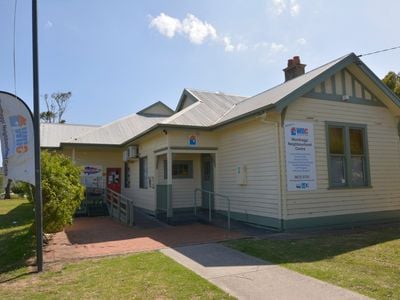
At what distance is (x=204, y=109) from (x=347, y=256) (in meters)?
8.84

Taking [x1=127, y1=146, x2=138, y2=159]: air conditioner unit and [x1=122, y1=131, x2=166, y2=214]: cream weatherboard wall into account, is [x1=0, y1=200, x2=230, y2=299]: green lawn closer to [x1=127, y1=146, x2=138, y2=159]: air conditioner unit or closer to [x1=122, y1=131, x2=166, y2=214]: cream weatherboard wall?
[x1=122, y1=131, x2=166, y2=214]: cream weatherboard wall

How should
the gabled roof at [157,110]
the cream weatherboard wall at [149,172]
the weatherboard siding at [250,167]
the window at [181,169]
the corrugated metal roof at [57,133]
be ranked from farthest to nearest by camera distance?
the gabled roof at [157,110] → the corrugated metal roof at [57,133] → the window at [181,169] → the cream weatherboard wall at [149,172] → the weatherboard siding at [250,167]

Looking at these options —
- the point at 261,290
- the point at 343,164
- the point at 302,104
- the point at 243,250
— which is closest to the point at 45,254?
the point at 243,250

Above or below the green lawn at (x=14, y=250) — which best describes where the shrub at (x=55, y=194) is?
above

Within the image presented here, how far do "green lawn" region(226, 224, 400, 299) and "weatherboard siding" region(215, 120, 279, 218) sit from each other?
1885mm

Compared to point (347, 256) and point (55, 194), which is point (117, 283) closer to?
point (55, 194)

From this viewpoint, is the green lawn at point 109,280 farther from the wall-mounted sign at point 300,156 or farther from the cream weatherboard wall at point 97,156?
the cream weatherboard wall at point 97,156

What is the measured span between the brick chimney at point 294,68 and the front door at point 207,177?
4.81m

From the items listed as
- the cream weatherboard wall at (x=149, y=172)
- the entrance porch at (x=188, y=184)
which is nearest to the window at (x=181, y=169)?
the entrance porch at (x=188, y=184)

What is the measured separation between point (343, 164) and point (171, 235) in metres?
5.87

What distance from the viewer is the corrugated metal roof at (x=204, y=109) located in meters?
12.4

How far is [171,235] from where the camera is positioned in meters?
9.84

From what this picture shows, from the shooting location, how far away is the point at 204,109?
46.6ft

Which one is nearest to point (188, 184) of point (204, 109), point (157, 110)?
point (204, 109)
